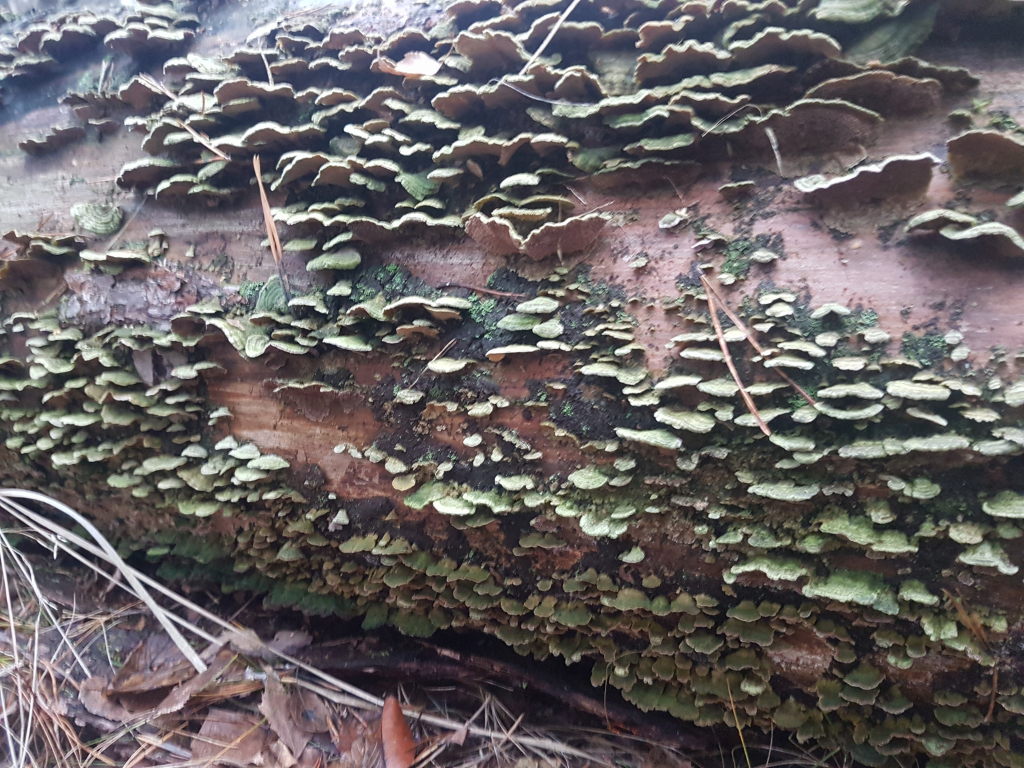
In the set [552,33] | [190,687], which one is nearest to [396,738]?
[190,687]

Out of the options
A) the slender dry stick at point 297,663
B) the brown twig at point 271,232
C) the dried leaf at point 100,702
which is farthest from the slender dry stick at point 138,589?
the brown twig at point 271,232

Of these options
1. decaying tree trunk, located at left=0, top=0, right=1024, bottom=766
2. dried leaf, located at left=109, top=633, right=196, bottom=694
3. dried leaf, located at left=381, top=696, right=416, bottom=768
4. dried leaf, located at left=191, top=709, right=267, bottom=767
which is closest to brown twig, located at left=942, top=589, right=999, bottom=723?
decaying tree trunk, located at left=0, top=0, right=1024, bottom=766

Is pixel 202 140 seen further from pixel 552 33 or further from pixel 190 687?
pixel 190 687

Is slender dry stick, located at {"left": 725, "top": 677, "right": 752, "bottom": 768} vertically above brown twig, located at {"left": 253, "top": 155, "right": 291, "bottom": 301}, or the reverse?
brown twig, located at {"left": 253, "top": 155, "right": 291, "bottom": 301}

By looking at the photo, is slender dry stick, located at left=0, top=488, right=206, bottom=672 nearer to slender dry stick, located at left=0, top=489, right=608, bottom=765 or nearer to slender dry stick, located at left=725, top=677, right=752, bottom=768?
slender dry stick, located at left=0, top=489, right=608, bottom=765

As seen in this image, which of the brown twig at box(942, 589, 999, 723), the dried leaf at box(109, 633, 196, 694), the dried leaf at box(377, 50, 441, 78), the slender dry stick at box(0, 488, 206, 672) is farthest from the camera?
the dried leaf at box(109, 633, 196, 694)
